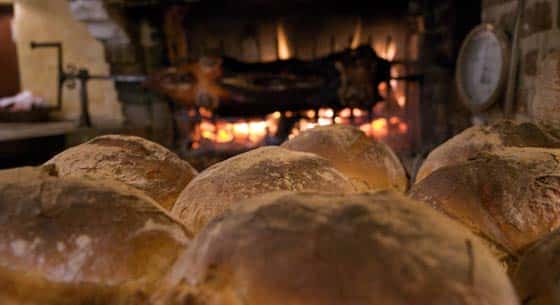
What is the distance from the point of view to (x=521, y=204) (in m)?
0.73

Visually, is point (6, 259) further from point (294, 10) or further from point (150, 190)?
point (294, 10)

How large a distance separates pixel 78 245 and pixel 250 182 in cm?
32

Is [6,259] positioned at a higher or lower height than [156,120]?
higher

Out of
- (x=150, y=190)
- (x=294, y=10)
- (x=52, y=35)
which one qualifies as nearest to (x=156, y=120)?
(x=294, y=10)

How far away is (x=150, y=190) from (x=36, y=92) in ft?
19.0

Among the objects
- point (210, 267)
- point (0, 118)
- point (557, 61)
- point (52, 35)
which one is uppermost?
point (52, 35)

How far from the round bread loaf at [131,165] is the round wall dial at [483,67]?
160 centimetres

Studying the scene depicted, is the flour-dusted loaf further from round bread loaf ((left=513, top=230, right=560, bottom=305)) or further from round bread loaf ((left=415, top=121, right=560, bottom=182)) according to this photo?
round bread loaf ((left=513, top=230, right=560, bottom=305))

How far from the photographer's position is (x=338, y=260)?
1.45 ft

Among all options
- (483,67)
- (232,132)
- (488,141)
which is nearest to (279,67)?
(232,132)

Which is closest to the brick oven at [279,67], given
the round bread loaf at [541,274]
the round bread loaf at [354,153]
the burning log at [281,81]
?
the burning log at [281,81]

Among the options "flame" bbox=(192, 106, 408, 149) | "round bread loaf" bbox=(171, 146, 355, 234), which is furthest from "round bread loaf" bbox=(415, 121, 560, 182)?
"flame" bbox=(192, 106, 408, 149)

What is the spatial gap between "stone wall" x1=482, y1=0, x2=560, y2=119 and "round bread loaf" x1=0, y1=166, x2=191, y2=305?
1.36 meters

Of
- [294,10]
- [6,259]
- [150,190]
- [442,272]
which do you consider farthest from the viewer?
[294,10]
